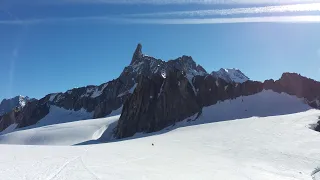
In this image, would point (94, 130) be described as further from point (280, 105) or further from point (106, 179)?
point (106, 179)

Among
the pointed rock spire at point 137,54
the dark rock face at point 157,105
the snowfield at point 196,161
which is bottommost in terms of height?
the snowfield at point 196,161

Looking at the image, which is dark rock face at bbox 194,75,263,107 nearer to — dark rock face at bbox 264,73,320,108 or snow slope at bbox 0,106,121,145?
dark rock face at bbox 264,73,320,108

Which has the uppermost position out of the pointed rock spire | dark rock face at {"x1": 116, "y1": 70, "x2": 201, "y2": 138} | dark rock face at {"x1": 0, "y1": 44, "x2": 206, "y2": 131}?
the pointed rock spire

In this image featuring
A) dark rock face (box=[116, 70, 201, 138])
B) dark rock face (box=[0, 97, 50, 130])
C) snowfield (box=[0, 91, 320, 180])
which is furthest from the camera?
dark rock face (box=[0, 97, 50, 130])

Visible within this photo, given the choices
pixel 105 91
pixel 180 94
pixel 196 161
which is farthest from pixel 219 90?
pixel 105 91

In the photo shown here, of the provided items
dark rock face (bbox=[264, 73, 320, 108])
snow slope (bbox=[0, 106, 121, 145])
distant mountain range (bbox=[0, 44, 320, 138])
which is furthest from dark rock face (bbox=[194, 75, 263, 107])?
snow slope (bbox=[0, 106, 121, 145])

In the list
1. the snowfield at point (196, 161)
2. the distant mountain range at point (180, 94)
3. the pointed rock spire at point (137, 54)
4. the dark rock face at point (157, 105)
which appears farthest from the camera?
the pointed rock spire at point (137, 54)

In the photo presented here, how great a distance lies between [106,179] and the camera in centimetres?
1516

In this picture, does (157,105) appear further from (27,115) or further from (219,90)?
(27,115)

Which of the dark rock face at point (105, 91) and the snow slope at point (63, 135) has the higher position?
the dark rock face at point (105, 91)

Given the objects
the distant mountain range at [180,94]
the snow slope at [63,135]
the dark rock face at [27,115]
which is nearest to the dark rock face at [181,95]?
the distant mountain range at [180,94]

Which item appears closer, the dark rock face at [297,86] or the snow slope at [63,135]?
the snow slope at [63,135]

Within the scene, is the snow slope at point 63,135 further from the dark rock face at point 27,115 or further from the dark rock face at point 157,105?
the dark rock face at point 27,115

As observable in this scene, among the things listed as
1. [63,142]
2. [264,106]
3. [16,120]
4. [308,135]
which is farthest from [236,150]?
[16,120]
